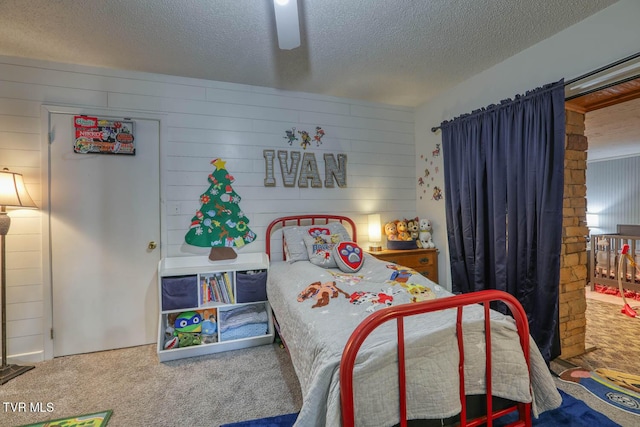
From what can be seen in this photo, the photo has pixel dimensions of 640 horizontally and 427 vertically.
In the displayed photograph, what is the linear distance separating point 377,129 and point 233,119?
1.68 m

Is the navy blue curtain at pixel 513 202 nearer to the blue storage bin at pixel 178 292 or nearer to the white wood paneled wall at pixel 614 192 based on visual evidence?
the blue storage bin at pixel 178 292

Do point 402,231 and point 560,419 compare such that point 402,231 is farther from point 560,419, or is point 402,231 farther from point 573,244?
point 560,419

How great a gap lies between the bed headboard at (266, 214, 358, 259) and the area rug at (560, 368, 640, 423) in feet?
6.93

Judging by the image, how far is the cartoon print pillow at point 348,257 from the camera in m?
2.55

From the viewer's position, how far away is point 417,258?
3.28m

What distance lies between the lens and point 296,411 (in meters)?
1.80

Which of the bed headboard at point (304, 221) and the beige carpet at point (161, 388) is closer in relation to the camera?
the beige carpet at point (161, 388)

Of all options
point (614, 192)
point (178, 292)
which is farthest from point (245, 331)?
point (614, 192)

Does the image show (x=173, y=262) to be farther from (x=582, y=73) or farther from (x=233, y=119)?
(x=582, y=73)

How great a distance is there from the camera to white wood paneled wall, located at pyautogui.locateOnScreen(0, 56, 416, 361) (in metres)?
2.45

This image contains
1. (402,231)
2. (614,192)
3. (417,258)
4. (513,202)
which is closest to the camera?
(513,202)

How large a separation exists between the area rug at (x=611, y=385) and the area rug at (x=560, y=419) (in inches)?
9.3

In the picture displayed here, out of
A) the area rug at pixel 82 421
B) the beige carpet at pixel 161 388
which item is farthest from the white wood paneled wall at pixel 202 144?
the area rug at pixel 82 421

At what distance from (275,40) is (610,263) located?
17.7 ft
